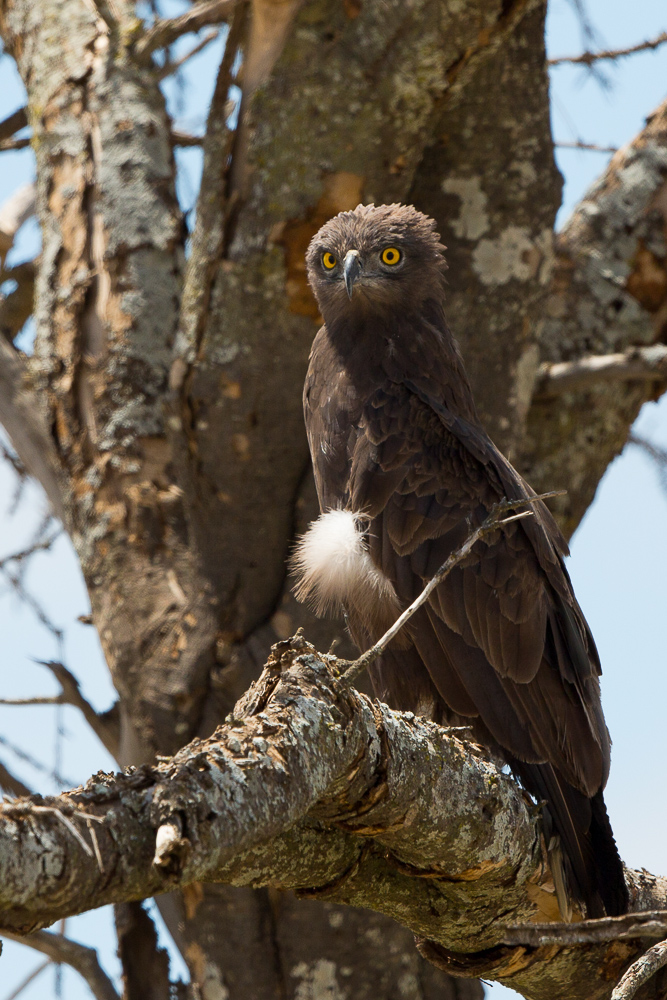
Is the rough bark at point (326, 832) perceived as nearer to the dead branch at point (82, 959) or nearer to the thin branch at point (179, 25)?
the dead branch at point (82, 959)

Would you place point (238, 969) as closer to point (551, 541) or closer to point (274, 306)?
point (551, 541)

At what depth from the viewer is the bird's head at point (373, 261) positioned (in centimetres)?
429

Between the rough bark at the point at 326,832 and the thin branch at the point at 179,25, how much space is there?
3719mm

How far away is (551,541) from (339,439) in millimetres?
997

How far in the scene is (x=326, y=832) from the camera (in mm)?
2801

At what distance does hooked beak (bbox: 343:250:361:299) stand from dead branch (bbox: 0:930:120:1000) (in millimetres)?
3059

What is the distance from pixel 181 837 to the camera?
1.83 meters

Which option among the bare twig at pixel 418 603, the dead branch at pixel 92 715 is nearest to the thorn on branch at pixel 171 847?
the bare twig at pixel 418 603

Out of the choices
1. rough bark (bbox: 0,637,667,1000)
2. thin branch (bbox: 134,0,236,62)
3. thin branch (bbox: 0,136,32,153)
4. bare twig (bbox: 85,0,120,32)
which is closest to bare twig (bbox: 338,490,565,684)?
rough bark (bbox: 0,637,667,1000)

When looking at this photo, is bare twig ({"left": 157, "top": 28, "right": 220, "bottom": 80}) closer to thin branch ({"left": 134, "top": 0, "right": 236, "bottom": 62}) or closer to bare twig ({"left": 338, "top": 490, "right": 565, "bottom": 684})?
thin branch ({"left": 134, "top": 0, "right": 236, "bottom": 62})

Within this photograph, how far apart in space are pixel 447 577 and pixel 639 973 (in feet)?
5.79

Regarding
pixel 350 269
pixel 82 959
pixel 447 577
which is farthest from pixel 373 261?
pixel 82 959

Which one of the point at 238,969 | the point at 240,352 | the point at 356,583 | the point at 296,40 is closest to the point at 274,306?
the point at 240,352

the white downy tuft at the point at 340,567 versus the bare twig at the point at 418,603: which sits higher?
the white downy tuft at the point at 340,567
